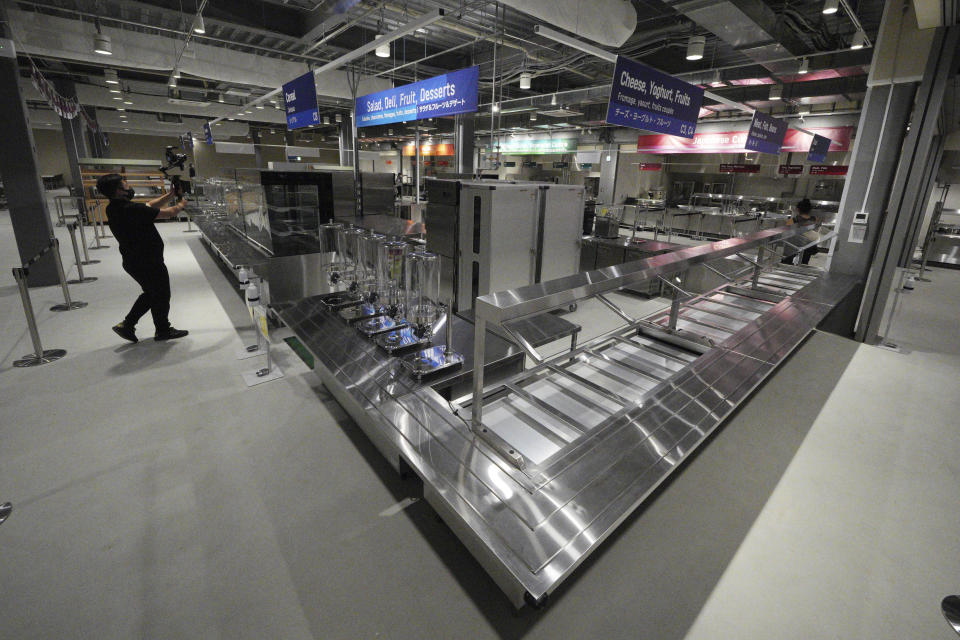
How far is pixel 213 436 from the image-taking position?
2.72 metres

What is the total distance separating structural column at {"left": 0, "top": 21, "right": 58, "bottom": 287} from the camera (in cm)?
537

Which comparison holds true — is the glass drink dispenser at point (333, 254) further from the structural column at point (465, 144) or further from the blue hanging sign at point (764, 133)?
the blue hanging sign at point (764, 133)

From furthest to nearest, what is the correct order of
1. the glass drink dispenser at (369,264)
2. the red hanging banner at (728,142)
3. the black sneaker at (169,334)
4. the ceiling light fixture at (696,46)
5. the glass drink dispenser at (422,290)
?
1. the red hanging banner at (728,142)
2. the ceiling light fixture at (696,46)
3. the black sneaker at (169,334)
4. the glass drink dispenser at (369,264)
5. the glass drink dispenser at (422,290)

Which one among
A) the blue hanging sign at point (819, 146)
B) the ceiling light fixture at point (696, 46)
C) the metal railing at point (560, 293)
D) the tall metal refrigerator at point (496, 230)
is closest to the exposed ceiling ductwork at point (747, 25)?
the ceiling light fixture at point (696, 46)

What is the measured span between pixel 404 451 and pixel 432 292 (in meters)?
0.88

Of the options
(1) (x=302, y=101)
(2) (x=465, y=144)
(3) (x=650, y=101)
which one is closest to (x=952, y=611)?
(3) (x=650, y=101)

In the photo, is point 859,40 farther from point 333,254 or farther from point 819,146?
point 333,254

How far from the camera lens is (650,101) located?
486 centimetres

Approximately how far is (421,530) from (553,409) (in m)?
0.81

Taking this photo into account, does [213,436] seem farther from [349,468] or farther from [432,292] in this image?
[432,292]

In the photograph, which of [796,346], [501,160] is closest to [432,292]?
[796,346]

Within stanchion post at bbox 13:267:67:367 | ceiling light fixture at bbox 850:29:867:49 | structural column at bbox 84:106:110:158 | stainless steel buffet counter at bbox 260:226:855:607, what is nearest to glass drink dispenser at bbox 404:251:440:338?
stainless steel buffet counter at bbox 260:226:855:607

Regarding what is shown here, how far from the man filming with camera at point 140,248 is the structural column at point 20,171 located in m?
3.06

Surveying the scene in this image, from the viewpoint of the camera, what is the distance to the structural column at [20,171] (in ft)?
17.6
